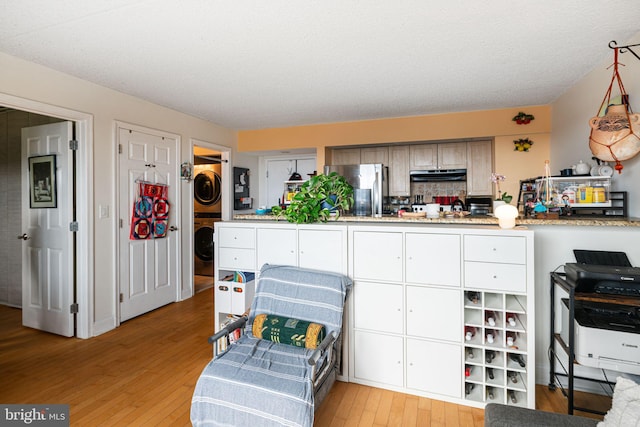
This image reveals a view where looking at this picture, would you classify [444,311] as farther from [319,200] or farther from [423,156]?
[423,156]

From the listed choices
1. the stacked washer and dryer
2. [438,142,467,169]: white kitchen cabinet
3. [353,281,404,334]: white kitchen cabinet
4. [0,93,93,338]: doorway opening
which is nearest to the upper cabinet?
[438,142,467,169]: white kitchen cabinet

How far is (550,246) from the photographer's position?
2.20 m

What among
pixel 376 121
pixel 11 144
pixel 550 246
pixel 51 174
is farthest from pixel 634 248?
pixel 11 144

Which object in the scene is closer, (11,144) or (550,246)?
(550,246)

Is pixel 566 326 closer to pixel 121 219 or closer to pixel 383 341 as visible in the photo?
pixel 383 341

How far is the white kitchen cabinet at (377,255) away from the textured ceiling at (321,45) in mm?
1413

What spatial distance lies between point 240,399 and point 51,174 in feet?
9.70

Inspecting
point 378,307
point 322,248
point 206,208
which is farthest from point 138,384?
point 206,208

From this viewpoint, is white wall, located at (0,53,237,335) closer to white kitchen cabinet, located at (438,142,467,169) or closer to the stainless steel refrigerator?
the stainless steel refrigerator

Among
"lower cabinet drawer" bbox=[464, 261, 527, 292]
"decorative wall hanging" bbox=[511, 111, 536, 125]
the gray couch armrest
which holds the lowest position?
the gray couch armrest

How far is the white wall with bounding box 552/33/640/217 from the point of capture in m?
2.23

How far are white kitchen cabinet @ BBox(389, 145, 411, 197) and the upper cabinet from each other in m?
0.10

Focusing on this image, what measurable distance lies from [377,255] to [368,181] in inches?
106

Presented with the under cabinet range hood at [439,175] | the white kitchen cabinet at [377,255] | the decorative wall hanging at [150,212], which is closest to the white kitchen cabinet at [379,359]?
the white kitchen cabinet at [377,255]
